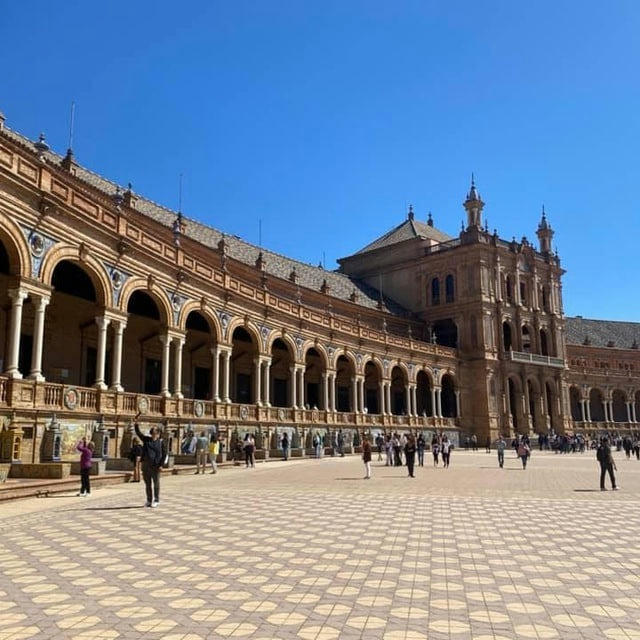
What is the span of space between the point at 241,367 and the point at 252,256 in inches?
518

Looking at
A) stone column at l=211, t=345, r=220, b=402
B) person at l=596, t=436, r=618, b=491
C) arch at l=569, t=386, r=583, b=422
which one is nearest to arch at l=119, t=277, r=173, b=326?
stone column at l=211, t=345, r=220, b=402

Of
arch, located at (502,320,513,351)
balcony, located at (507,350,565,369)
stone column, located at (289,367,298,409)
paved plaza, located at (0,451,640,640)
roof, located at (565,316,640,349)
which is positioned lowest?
paved plaza, located at (0,451,640,640)

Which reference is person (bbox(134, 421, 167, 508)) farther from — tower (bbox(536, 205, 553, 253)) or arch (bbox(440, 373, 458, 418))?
tower (bbox(536, 205, 553, 253))

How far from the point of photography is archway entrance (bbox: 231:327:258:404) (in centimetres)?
3643

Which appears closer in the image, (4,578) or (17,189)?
(4,578)

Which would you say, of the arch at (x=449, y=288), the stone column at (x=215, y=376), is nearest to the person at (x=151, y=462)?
the stone column at (x=215, y=376)

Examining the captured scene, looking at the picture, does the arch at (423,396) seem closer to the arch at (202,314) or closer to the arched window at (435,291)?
the arched window at (435,291)

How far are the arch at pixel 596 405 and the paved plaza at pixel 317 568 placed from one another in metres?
66.0

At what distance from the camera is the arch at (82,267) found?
19.1 m

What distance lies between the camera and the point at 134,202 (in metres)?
34.2

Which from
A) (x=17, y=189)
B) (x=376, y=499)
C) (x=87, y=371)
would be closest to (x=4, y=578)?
(x=376, y=499)

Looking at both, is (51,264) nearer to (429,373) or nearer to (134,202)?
(134,202)

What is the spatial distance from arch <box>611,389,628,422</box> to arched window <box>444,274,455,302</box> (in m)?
29.2

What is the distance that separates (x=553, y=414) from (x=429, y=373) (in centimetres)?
1997
